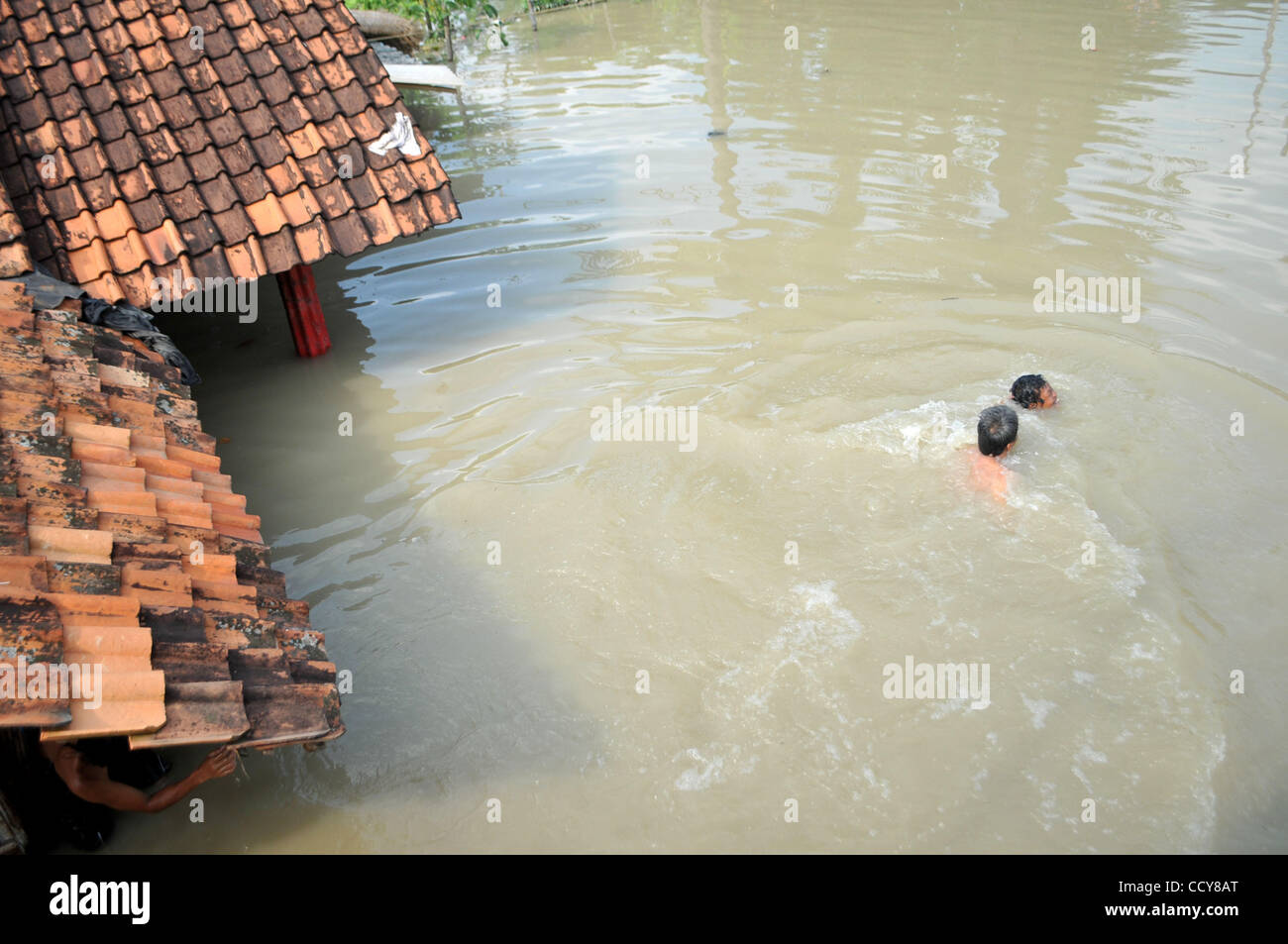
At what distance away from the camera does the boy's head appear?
6727mm

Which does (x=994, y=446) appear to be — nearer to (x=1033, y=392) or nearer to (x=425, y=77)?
(x=1033, y=392)

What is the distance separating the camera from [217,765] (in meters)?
4.09

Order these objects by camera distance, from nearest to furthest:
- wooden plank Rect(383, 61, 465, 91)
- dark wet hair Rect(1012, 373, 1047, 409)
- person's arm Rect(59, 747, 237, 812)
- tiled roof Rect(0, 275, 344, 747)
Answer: tiled roof Rect(0, 275, 344, 747), person's arm Rect(59, 747, 237, 812), dark wet hair Rect(1012, 373, 1047, 409), wooden plank Rect(383, 61, 465, 91)

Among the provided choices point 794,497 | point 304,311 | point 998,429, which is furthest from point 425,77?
point 998,429

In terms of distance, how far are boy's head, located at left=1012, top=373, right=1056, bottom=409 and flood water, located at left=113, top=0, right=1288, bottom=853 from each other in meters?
0.11

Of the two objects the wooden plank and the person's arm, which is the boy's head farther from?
the wooden plank

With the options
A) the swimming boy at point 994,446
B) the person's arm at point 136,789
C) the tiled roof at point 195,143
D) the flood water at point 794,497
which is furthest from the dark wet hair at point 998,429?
the person's arm at point 136,789

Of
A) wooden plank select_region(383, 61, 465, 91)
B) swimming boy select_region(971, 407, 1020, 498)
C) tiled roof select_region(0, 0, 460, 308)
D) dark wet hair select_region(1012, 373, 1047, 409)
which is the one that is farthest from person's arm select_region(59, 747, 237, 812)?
wooden plank select_region(383, 61, 465, 91)

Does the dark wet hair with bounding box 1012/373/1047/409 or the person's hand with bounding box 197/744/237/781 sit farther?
the dark wet hair with bounding box 1012/373/1047/409
